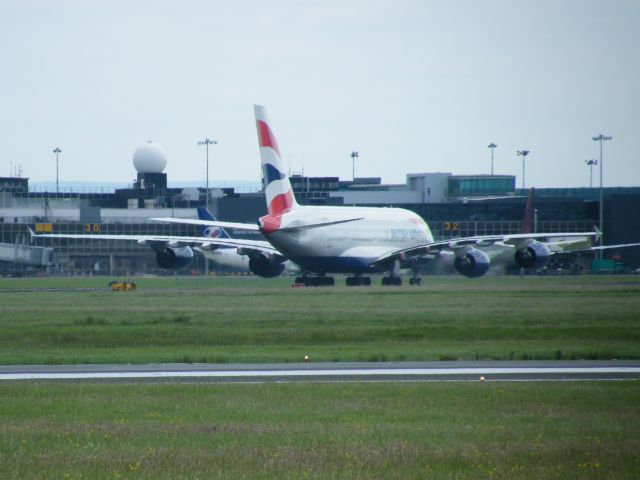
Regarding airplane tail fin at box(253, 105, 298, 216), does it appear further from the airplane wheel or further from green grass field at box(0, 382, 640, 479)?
green grass field at box(0, 382, 640, 479)

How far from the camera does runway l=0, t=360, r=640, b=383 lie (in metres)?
26.7

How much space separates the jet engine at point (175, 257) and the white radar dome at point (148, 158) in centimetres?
7572

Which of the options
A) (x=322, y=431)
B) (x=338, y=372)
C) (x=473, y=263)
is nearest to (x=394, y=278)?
(x=473, y=263)

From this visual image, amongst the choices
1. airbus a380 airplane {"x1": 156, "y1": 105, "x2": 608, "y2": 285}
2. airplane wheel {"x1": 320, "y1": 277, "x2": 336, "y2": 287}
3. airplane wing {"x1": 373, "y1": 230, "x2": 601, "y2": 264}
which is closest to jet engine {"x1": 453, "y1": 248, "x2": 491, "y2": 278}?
airbus a380 airplane {"x1": 156, "y1": 105, "x2": 608, "y2": 285}

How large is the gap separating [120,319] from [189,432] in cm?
3040

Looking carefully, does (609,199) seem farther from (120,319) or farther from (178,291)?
(120,319)

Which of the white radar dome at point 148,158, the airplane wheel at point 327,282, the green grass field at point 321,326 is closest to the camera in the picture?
the green grass field at point 321,326

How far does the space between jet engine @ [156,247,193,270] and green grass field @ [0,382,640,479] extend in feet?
174

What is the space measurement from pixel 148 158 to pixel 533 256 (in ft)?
284

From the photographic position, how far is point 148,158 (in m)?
153

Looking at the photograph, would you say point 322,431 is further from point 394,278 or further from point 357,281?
point 357,281

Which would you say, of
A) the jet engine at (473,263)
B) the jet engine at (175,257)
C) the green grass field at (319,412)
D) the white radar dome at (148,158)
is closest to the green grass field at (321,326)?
the green grass field at (319,412)

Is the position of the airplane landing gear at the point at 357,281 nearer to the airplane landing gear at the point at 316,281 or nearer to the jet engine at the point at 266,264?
the airplane landing gear at the point at 316,281

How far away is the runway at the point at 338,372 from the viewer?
87.7 feet
